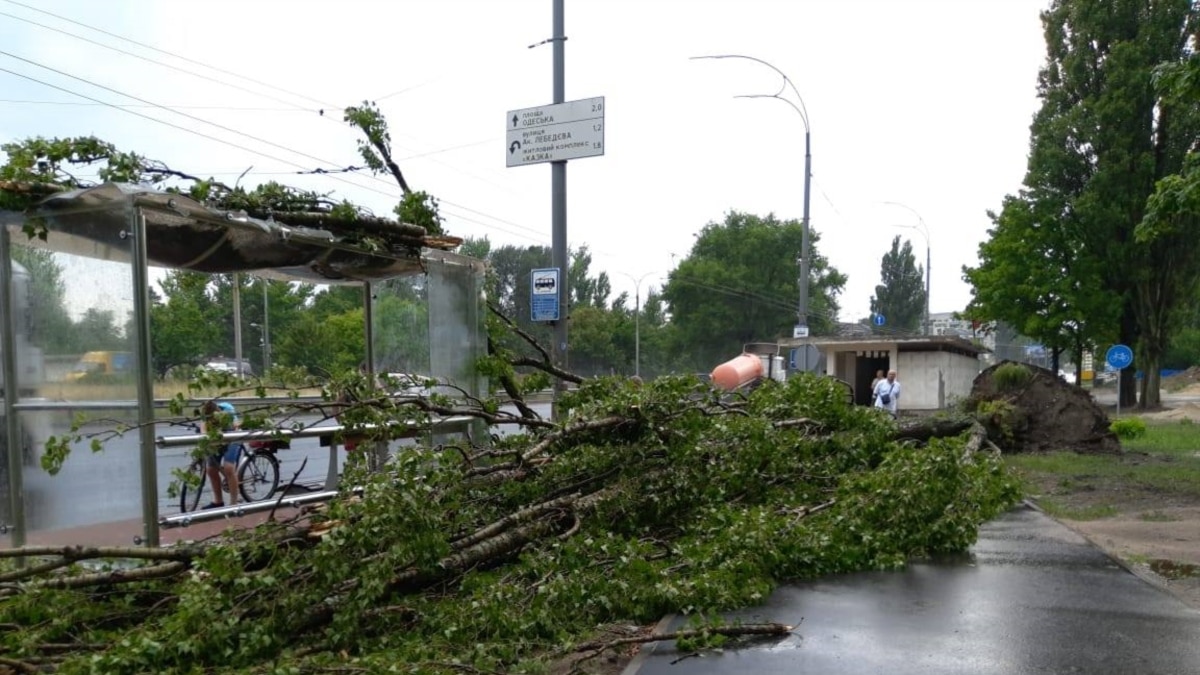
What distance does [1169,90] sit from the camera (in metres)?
10.1

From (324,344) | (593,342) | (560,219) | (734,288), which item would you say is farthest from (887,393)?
(734,288)

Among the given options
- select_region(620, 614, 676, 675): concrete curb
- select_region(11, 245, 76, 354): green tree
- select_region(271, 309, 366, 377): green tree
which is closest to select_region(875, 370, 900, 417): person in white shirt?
select_region(271, 309, 366, 377): green tree

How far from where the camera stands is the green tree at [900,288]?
9031cm

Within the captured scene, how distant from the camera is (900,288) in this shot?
90.4m

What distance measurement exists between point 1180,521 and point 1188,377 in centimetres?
6799

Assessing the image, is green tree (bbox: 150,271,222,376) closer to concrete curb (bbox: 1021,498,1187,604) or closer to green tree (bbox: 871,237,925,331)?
concrete curb (bbox: 1021,498,1187,604)

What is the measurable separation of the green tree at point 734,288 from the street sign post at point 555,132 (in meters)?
55.0

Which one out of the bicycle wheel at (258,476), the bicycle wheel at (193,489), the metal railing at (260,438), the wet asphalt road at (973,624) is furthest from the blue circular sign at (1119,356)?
the bicycle wheel at (193,489)

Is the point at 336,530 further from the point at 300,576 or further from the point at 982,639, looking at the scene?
the point at 982,639

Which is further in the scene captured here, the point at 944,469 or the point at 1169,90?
the point at 1169,90

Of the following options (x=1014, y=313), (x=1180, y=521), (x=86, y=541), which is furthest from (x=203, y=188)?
(x=1014, y=313)

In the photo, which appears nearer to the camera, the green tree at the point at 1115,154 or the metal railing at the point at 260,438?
the metal railing at the point at 260,438

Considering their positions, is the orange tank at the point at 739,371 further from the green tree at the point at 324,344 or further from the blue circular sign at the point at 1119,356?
the green tree at the point at 324,344

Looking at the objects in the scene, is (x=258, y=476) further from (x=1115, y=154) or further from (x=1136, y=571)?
(x=1115, y=154)
